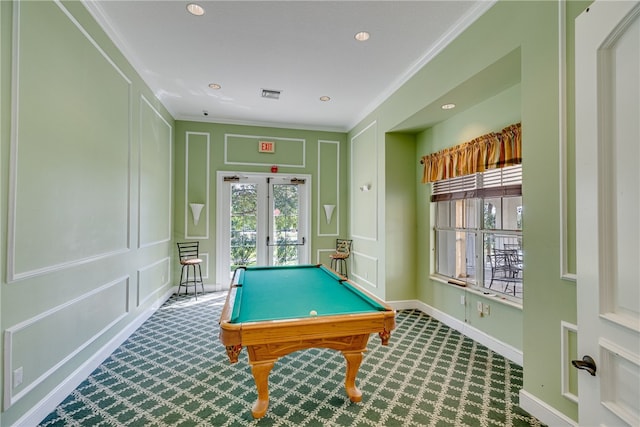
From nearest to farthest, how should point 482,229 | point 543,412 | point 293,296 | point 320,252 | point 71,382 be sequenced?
point 543,412
point 71,382
point 293,296
point 482,229
point 320,252

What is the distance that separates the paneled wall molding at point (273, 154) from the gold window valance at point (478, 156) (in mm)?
2560

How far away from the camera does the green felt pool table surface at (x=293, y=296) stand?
1999 millimetres

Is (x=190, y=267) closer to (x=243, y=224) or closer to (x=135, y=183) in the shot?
(x=243, y=224)

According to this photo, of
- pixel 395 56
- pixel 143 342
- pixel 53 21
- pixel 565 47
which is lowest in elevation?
pixel 143 342

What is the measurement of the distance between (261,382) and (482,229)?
2791 millimetres

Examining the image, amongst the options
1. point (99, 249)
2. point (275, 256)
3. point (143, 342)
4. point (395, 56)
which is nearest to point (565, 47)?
point (395, 56)

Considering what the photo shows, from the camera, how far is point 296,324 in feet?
5.84

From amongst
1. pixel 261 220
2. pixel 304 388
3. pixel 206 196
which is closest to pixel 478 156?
pixel 304 388

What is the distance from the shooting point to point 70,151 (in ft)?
7.49

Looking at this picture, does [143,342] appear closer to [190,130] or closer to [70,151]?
[70,151]

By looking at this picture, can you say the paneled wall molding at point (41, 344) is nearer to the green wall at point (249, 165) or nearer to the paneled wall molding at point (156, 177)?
the paneled wall molding at point (156, 177)

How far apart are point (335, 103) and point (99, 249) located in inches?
146

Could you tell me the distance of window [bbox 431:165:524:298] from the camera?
2963 millimetres

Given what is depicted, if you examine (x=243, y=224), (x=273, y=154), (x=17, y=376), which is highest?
(x=273, y=154)
